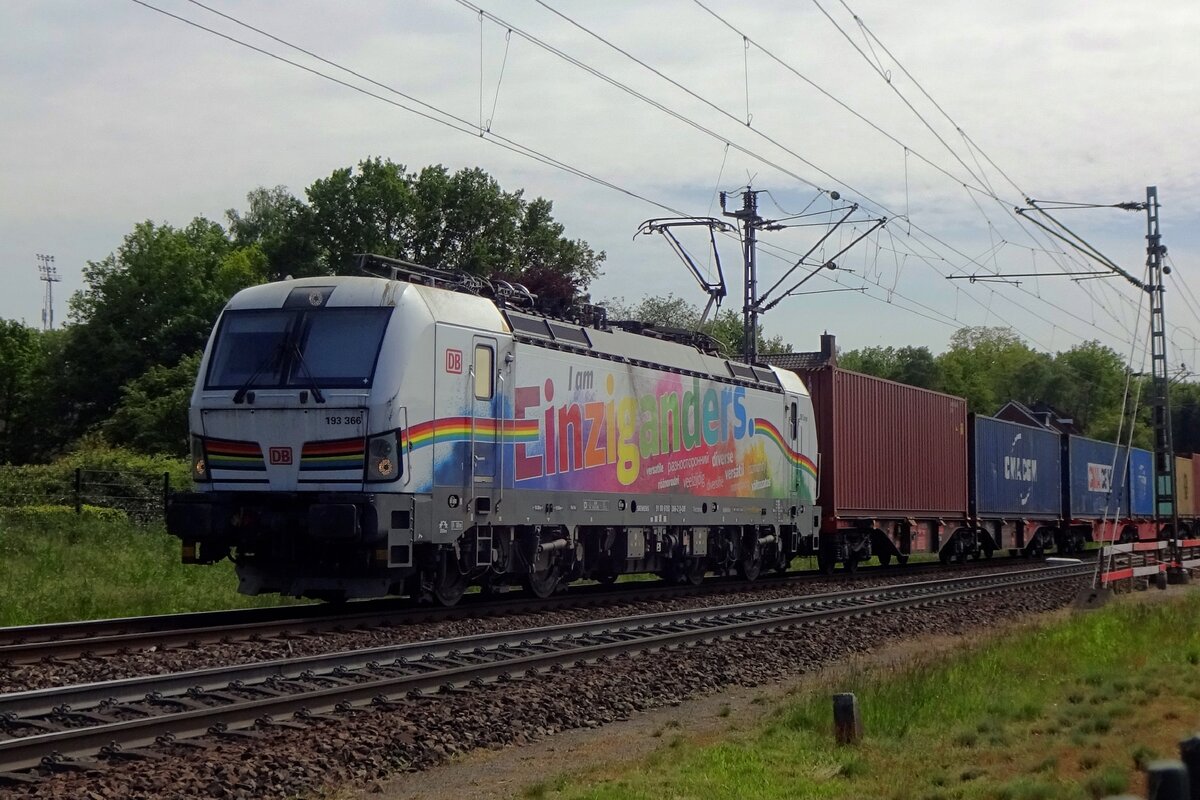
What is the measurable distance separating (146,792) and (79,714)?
1.77 m

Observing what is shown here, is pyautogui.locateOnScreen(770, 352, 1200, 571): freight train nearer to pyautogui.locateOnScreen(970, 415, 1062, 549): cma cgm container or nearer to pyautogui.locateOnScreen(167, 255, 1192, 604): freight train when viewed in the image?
pyautogui.locateOnScreen(970, 415, 1062, 549): cma cgm container

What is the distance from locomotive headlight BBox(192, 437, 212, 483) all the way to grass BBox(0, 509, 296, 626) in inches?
117

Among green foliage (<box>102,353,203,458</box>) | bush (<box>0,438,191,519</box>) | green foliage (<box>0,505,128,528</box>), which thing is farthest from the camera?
green foliage (<box>102,353,203,458</box>)

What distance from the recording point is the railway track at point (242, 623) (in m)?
11.6

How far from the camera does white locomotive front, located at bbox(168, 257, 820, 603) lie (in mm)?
13898

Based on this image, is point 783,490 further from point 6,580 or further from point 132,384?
point 132,384

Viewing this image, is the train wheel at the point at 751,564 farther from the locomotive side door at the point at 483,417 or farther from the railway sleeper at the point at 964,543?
the railway sleeper at the point at 964,543

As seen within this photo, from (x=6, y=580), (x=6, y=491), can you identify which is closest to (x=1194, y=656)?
(x=6, y=580)

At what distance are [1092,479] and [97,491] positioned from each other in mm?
29035

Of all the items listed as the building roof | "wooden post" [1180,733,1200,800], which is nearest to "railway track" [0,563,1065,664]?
the building roof

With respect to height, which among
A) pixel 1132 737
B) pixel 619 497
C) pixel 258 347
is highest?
pixel 258 347

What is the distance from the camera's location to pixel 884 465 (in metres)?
27.8

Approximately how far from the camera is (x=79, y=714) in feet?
28.0

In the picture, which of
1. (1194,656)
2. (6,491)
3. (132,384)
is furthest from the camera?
(132,384)
